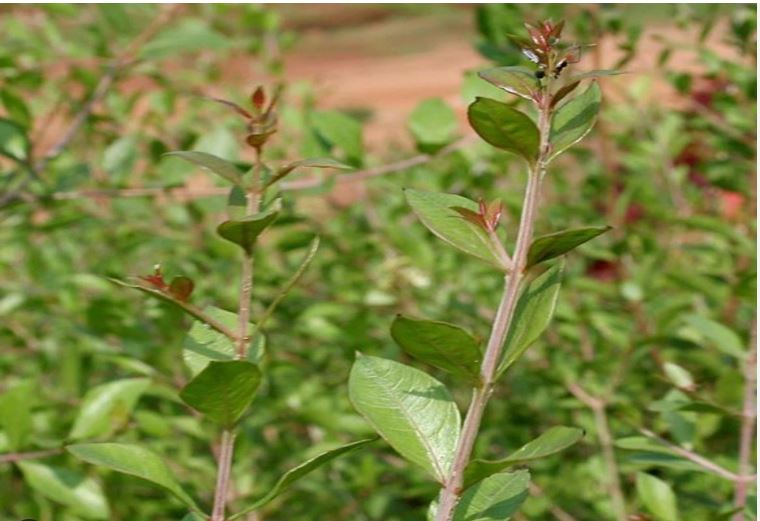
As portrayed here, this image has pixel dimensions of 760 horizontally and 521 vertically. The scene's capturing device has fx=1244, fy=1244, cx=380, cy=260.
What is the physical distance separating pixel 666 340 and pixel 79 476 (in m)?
0.72

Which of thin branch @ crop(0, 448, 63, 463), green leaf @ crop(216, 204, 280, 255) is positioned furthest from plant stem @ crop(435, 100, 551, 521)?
thin branch @ crop(0, 448, 63, 463)

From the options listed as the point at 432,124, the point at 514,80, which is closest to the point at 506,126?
the point at 514,80

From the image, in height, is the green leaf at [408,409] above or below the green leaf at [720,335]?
above

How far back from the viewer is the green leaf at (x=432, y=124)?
4.36 ft

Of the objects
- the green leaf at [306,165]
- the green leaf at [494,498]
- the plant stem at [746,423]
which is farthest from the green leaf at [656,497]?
the green leaf at [306,165]

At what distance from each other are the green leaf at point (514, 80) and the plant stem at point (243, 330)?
112 millimetres

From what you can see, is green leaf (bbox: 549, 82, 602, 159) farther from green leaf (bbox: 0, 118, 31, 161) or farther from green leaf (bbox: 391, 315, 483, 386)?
green leaf (bbox: 0, 118, 31, 161)

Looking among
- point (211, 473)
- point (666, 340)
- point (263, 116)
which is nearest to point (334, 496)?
point (211, 473)

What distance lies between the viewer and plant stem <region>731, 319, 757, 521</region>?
906 mm

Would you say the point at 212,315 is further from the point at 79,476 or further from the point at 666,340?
the point at 666,340

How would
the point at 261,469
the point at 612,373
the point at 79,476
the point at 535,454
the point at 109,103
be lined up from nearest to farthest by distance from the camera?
the point at 535,454 → the point at 79,476 → the point at 612,373 → the point at 261,469 → the point at 109,103

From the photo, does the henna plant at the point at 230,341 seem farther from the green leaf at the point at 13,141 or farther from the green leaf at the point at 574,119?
the green leaf at the point at 13,141

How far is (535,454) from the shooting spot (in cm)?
54

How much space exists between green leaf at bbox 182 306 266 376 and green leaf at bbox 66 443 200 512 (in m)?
0.05
